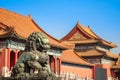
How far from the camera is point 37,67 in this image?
7172 millimetres

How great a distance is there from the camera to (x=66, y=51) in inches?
1539

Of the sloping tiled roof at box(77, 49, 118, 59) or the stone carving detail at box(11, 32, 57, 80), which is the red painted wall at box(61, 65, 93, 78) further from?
the stone carving detail at box(11, 32, 57, 80)

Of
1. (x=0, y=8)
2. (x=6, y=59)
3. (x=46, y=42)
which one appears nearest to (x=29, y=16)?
(x=0, y=8)

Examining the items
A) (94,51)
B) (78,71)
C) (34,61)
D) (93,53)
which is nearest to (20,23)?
(78,71)

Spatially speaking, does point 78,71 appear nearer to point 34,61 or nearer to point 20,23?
point 20,23

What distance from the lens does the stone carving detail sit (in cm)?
714

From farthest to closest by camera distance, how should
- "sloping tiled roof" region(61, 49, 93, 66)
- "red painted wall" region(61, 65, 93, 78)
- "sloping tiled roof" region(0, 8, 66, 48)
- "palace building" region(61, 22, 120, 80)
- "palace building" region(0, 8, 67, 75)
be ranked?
"palace building" region(61, 22, 120, 80)
"sloping tiled roof" region(61, 49, 93, 66)
"red painted wall" region(61, 65, 93, 78)
"sloping tiled roof" region(0, 8, 66, 48)
"palace building" region(0, 8, 67, 75)

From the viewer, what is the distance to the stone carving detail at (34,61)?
7.14m

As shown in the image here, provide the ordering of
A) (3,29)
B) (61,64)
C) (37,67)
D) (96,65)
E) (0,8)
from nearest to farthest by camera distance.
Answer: (37,67)
(3,29)
(0,8)
(61,64)
(96,65)

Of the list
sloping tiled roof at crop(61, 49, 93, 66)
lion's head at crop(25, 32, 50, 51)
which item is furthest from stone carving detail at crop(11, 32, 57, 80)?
sloping tiled roof at crop(61, 49, 93, 66)

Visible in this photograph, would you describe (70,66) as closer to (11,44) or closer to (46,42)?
(11,44)

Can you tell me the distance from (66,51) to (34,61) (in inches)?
1256

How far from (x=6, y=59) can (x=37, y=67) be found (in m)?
17.6

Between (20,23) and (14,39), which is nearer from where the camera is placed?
(14,39)
